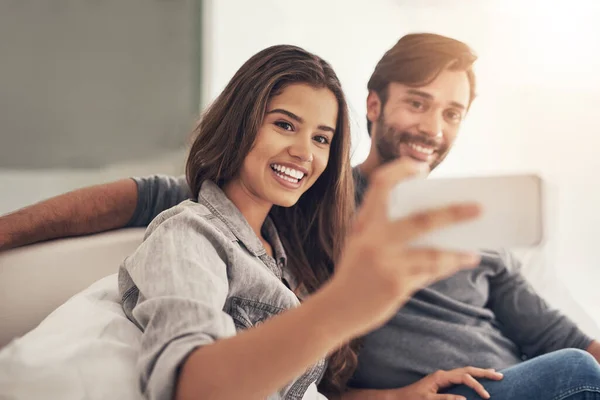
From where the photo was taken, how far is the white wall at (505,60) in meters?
0.98

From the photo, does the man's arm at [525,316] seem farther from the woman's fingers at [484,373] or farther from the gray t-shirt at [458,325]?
the woman's fingers at [484,373]

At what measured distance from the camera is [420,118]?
2.86 feet

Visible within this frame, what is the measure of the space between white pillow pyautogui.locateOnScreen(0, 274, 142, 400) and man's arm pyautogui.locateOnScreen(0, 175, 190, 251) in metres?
0.19

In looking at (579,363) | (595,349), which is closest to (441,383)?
(579,363)

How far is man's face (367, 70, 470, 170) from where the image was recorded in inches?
34.2

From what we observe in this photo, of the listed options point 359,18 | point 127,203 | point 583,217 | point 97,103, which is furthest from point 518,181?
point 97,103

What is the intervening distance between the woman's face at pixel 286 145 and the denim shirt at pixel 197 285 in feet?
0.14

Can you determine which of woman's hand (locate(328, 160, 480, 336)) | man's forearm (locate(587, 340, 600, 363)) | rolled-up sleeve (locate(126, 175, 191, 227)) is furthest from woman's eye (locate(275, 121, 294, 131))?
man's forearm (locate(587, 340, 600, 363))

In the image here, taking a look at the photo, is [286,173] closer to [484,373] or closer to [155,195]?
[155,195]

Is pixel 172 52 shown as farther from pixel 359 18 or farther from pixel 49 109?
pixel 359 18

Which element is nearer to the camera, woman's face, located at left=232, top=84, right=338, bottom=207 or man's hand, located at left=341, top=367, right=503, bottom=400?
woman's face, located at left=232, top=84, right=338, bottom=207

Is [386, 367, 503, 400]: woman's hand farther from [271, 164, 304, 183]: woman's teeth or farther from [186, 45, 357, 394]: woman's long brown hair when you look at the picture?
[271, 164, 304, 183]: woman's teeth

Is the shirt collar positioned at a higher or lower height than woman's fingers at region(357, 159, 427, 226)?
lower

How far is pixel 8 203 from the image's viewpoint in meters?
0.89
